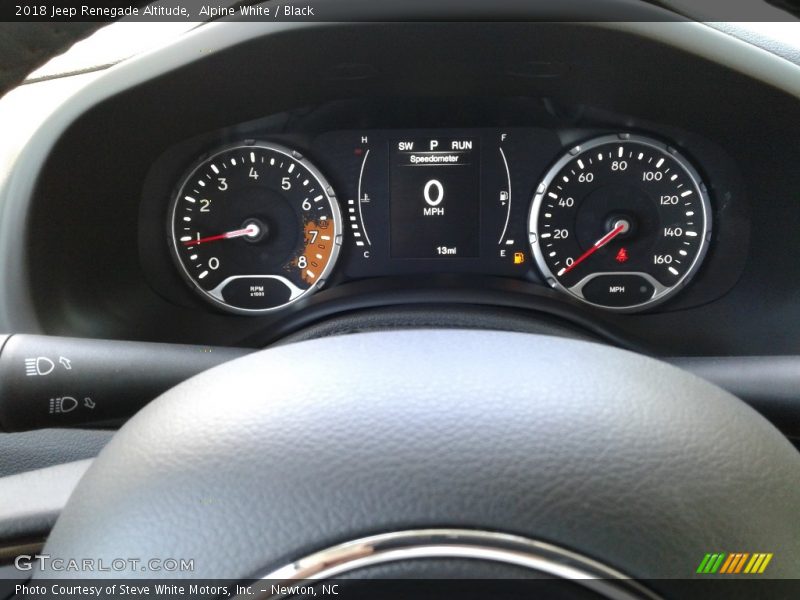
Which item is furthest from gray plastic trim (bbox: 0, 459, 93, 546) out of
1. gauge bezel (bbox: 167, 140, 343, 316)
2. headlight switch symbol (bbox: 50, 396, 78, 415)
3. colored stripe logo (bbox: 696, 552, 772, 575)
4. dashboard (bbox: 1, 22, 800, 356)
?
gauge bezel (bbox: 167, 140, 343, 316)

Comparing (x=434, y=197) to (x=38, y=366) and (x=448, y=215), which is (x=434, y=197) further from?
(x=38, y=366)

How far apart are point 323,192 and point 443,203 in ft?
1.28

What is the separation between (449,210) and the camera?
2.63 metres

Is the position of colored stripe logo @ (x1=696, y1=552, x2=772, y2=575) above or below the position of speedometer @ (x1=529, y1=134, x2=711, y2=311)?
below

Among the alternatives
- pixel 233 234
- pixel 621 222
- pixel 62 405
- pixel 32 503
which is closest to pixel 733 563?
pixel 32 503

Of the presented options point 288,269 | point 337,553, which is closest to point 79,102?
point 288,269

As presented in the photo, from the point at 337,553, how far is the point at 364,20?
156 centimetres

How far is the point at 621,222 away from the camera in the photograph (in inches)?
101

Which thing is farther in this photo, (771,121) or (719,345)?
(719,345)

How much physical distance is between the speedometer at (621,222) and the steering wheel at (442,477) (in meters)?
1.78

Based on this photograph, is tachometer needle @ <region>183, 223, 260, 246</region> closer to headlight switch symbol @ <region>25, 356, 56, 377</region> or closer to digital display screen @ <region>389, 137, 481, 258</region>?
digital display screen @ <region>389, 137, 481, 258</region>

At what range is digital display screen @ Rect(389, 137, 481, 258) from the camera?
103 inches

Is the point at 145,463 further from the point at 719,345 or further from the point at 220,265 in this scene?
the point at 719,345

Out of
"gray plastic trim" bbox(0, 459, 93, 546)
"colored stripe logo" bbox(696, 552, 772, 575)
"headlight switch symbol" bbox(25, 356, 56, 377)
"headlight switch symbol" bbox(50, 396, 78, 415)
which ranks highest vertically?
"headlight switch symbol" bbox(25, 356, 56, 377)
